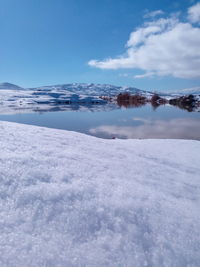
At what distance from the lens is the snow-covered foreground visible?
1636 millimetres

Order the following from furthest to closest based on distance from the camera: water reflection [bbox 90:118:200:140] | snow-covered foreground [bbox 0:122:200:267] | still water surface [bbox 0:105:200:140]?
still water surface [bbox 0:105:200:140] < water reflection [bbox 90:118:200:140] < snow-covered foreground [bbox 0:122:200:267]

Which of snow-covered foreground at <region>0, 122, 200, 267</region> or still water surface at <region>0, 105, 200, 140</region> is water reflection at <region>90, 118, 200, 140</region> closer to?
still water surface at <region>0, 105, 200, 140</region>

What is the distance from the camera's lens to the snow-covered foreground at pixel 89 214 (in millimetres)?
1636

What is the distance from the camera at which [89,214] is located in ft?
6.79

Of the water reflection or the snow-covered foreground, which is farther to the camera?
the water reflection

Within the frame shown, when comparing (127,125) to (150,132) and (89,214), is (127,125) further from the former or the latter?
(89,214)

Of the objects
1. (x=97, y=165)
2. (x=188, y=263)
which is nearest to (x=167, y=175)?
(x=97, y=165)

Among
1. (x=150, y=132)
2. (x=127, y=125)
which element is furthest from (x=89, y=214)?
(x=127, y=125)

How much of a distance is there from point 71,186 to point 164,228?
132cm

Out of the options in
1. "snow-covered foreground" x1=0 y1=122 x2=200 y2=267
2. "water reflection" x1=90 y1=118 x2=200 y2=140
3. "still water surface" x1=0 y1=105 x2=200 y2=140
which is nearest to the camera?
"snow-covered foreground" x1=0 y1=122 x2=200 y2=267

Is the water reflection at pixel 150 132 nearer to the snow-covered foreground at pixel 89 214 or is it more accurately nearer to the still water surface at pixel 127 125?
the still water surface at pixel 127 125

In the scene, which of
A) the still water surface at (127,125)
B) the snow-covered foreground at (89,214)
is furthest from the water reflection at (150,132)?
the snow-covered foreground at (89,214)

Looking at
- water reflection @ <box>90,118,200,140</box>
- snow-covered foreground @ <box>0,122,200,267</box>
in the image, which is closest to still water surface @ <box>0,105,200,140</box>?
water reflection @ <box>90,118,200,140</box>

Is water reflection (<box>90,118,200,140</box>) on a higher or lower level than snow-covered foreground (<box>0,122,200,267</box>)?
lower
